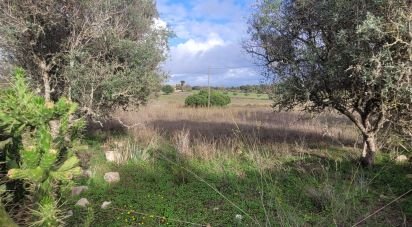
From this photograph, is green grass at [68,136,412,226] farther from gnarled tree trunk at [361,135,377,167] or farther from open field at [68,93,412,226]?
gnarled tree trunk at [361,135,377,167]

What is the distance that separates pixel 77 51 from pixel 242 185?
4.37m

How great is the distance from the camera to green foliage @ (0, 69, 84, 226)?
2254 mm

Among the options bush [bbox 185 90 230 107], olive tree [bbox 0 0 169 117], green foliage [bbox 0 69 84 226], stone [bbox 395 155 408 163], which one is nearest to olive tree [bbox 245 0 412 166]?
stone [bbox 395 155 408 163]

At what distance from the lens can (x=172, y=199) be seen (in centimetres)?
625

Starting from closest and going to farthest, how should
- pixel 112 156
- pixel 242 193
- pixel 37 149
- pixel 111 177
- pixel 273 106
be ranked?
pixel 37 149, pixel 242 193, pixel 111 177, pixel 273 106, pixel 112 156

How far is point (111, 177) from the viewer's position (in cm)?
737

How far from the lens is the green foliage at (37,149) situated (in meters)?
2.25

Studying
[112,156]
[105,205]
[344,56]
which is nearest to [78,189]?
[105,205]

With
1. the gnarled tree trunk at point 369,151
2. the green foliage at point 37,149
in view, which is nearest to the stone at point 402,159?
the gnarled tree trunk at point 369,151

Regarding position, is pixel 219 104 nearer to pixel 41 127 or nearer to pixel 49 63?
pixel 49 63

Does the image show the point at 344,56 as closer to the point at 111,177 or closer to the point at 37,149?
the point at 111,177

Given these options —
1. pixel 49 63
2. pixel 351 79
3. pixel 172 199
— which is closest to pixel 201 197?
pixel 172 199

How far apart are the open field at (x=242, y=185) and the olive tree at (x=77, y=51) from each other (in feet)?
4.89

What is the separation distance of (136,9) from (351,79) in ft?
21.6
